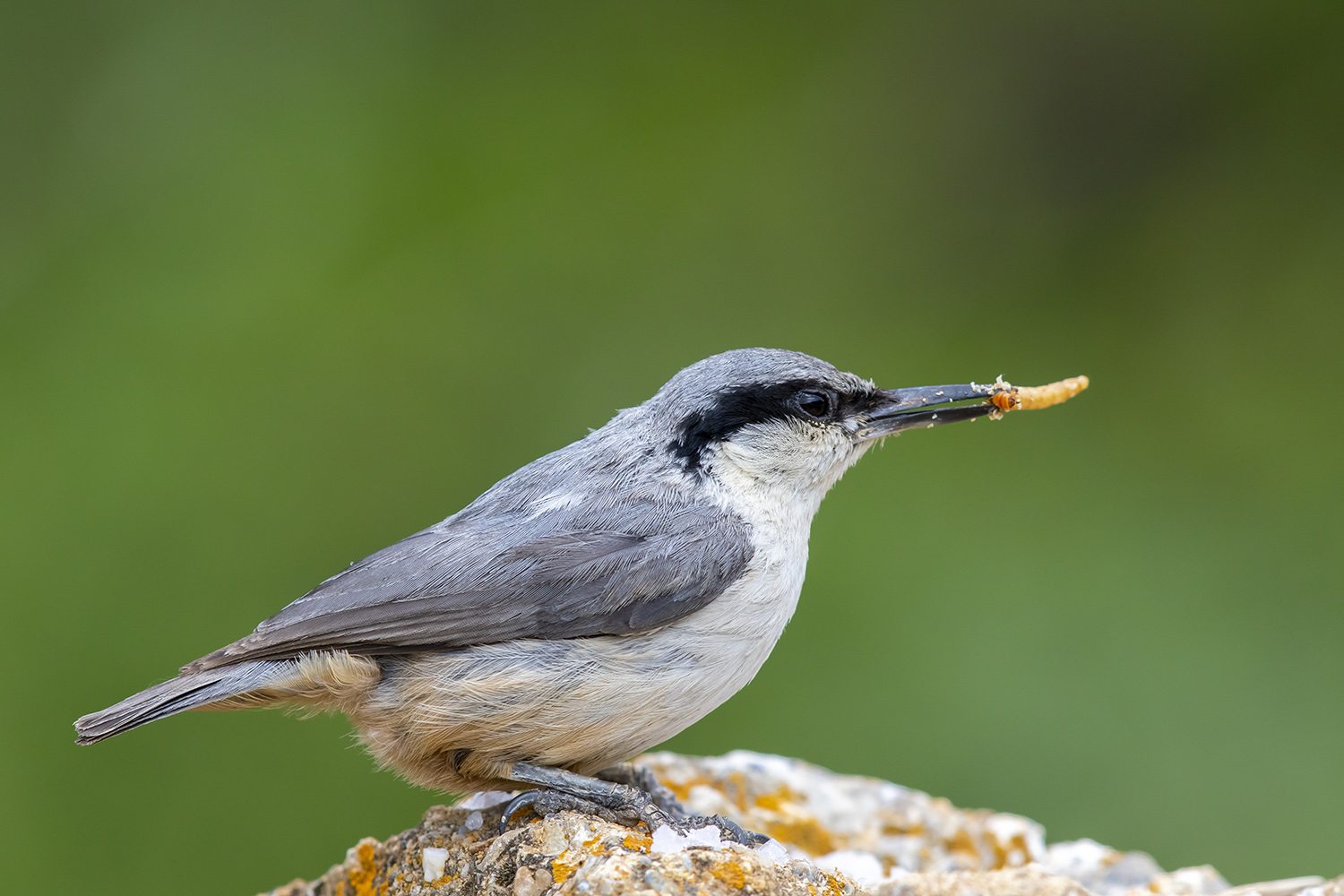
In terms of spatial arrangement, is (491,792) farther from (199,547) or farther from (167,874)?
(199,547)

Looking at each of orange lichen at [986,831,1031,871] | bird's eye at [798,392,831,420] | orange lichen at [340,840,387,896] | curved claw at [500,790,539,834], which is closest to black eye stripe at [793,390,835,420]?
bird's eye at [798,392,831,420]

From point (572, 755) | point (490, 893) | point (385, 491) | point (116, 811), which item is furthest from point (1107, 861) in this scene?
point (116, 811)

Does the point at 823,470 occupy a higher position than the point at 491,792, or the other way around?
the point at 823,470

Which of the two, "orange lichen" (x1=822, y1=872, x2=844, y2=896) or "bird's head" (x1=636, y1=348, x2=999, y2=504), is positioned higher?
"bird's head" (x1=636, y1=348, x2=999, y2=504)

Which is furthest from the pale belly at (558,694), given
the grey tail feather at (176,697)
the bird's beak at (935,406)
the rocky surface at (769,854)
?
the bird's beak at (935,406)

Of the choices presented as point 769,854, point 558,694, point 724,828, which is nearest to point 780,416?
point 558,694

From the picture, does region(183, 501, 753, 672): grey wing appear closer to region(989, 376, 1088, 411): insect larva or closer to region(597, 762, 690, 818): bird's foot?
region(597, 762, 690, 818): bird's foot

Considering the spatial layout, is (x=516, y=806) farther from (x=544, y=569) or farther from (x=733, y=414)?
(x=733, y=414)

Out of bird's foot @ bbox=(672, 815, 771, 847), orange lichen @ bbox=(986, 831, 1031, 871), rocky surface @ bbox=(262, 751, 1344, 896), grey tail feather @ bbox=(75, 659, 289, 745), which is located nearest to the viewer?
rocky surface @ bbox=(262, 751, 1344, 896)
